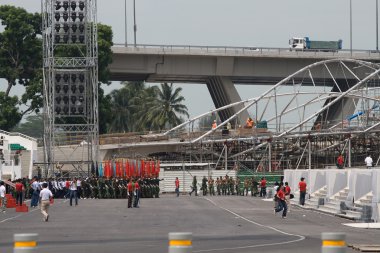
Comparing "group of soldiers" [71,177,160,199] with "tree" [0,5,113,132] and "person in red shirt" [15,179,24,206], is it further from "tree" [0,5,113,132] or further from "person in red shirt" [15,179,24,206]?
"tree" [0,5,113,132]

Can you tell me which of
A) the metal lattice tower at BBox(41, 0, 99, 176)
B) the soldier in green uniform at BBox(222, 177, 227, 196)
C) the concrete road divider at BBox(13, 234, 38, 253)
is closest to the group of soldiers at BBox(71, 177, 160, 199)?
the metal lattice tower at BBox(41, 0, 99, 176)

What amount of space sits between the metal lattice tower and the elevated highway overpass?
63.5ft

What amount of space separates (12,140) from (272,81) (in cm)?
3332

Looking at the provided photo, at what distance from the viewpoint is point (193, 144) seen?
91.4 m

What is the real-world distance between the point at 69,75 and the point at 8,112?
22.5 m

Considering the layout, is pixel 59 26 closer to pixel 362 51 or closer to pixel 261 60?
pixel 261 60

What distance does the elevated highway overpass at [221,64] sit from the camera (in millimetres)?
95375

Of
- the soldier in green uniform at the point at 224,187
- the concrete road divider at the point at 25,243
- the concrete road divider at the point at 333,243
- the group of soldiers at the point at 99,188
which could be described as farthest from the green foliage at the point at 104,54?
the concrete road divider at the point at 333,243

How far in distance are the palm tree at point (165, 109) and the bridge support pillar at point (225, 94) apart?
89.3 ft

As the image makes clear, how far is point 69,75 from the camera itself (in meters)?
73.8

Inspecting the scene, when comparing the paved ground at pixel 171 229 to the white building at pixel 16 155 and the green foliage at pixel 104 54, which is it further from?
the green foliage at pixel 104 54

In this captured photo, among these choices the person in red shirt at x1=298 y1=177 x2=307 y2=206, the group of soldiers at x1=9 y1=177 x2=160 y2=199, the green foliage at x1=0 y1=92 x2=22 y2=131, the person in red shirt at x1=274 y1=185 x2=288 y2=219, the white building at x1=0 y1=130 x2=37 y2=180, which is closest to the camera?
the person in red shirt at x1=274 y1=185 x2=288 y2=219

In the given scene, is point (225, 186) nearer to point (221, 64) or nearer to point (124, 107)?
point (221, 64)

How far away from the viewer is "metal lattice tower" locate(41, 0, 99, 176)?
73.1 meters
